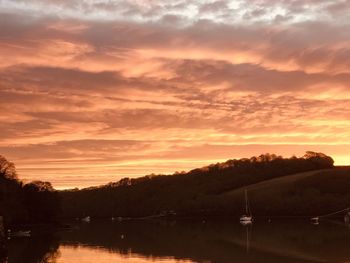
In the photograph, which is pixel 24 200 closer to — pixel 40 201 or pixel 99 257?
pixel 40 201

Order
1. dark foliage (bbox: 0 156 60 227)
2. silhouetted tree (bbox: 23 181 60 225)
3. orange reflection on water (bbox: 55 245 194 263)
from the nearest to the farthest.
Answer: orange reflection on water (bbox: 55 245 194 263), dark foliage (bbox: 0 156 60 227), silhouetted tree (bbox: 23 181 60 225)

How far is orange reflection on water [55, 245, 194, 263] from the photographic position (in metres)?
63.8

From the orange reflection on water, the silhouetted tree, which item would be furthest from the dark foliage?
the orange reflection on water

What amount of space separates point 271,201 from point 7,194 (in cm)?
10209

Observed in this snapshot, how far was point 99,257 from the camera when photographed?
6838 cm

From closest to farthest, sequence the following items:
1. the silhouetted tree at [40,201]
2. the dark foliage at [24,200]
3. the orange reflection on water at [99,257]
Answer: the orange reflection on water at [99,257] → the dark foliage at [24,200] → the silhouetted tree at [40,201]

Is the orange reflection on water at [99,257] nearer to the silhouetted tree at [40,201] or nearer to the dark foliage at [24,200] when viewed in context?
the dark foliage at [24,200]

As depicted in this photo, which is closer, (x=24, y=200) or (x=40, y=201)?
(x=24, y=200)

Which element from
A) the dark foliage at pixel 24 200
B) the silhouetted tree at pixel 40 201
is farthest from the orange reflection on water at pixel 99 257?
the silhouetted tree at pixel 40 201

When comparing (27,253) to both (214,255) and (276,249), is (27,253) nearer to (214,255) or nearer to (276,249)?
(214,255)

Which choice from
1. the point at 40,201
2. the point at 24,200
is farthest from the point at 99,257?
the point at 40,201

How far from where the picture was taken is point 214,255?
69.6m

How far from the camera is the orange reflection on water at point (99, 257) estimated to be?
6381 cm

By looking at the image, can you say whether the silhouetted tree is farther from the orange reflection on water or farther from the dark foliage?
the orange reflection on water
